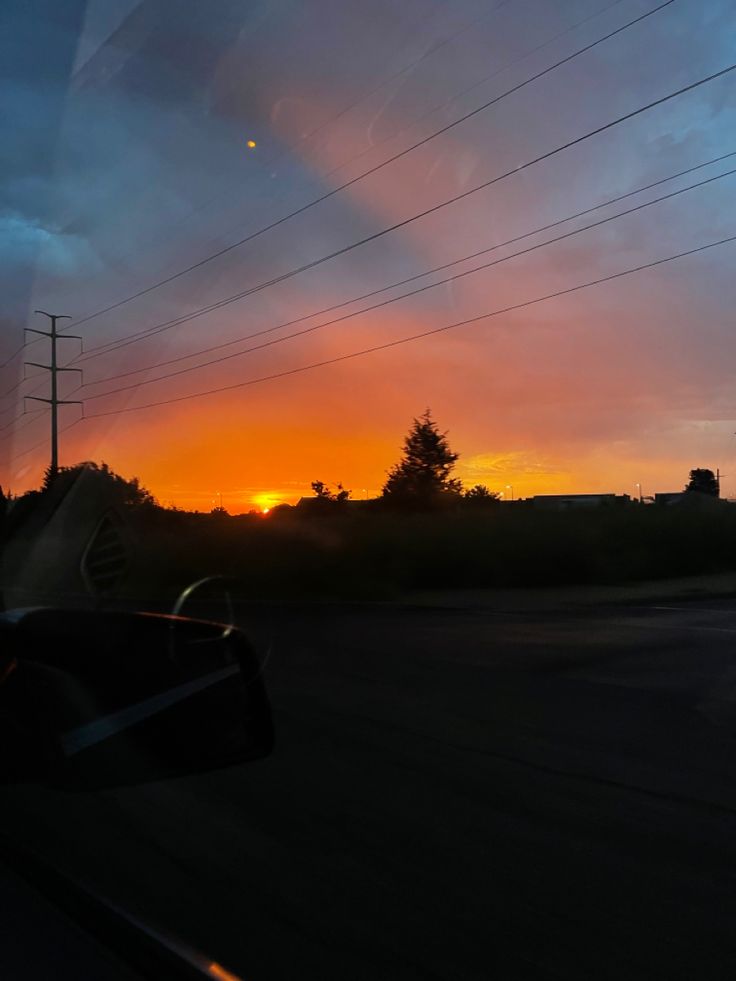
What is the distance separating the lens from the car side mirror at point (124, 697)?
3.91 meters

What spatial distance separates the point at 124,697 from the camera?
414cm

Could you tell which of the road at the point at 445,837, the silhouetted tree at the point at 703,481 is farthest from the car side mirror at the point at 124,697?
the silhouetted tree at the point at 703,481

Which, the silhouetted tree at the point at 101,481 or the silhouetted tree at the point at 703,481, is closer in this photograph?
the silhouetted tree at the point at 101,481

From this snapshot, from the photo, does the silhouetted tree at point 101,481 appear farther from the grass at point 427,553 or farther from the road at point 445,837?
the road at point 445,837

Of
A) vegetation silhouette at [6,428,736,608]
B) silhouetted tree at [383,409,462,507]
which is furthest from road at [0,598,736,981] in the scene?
silhouetted tree at [383,409,462,507]

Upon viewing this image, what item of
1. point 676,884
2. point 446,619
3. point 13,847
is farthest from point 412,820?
point 446,619

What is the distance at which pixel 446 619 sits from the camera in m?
19.3

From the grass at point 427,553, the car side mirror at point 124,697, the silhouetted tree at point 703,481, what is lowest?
the car side mirror at point 124,697

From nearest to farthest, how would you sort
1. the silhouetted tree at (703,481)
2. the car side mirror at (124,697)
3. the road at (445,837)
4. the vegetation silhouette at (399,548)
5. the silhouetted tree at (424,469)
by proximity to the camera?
the car side mirror at (124,697) < the road at (445,837) < the vegetation silhouette at (399,548) < the silhouetted tree at (424,469) < the silhouetted tree at (703,481)

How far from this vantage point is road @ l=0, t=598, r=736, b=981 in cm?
417

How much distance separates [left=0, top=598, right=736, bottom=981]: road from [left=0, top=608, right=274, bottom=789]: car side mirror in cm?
89

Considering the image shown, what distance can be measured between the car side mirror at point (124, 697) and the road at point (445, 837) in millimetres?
888

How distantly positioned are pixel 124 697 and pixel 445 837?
2.45m

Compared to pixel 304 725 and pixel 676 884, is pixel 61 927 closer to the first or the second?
pixel 676 884
